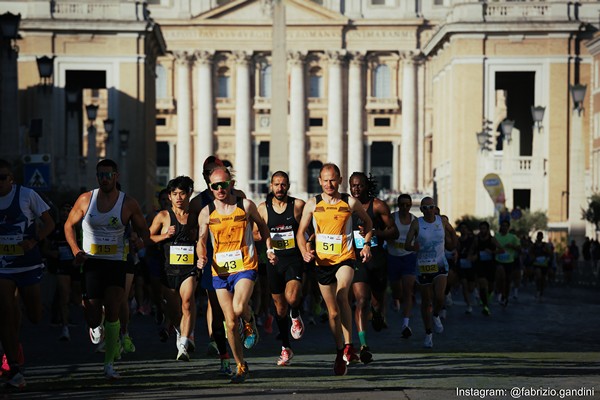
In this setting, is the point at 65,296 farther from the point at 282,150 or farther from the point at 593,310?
the point at 282,150

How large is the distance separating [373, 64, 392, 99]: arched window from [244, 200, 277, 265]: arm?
108m

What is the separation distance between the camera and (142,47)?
73.2 m

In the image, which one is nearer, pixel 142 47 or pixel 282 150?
pixel 282 150

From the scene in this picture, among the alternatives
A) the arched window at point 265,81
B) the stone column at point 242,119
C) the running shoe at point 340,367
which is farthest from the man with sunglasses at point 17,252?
the arched window at point 265,81

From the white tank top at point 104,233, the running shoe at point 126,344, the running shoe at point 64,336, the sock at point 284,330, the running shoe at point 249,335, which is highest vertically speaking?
the white tank top at point 104,233

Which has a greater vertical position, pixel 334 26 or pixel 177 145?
pixel 334 26

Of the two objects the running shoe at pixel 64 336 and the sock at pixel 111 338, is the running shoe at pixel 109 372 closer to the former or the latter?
the sock at pixel 111 338

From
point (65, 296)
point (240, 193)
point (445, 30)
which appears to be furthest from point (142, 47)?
point (240, 193)

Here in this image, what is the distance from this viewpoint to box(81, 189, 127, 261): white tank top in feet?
47.5

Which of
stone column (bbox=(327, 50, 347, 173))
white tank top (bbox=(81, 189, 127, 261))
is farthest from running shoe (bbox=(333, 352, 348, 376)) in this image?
stone column (bbox=(327, 50, 347, 173))

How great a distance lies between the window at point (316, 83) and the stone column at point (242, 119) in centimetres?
529

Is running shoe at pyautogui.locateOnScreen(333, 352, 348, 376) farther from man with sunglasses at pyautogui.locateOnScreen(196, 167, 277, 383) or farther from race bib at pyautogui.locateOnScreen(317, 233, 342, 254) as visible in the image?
race bib at pyautogui.locateOnScreen(317, 233, 342, 254)

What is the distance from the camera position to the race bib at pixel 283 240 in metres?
16.5

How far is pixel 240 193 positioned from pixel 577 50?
206 feet
